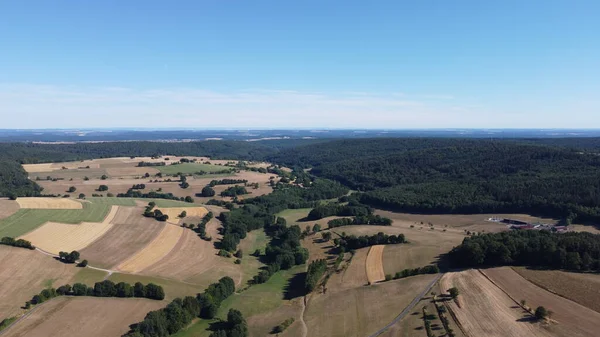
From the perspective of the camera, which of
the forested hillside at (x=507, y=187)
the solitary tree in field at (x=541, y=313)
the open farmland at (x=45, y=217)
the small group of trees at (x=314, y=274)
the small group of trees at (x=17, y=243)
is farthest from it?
the forested hillside at (x=507, y=187)

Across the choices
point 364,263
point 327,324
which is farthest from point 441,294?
point 364,263

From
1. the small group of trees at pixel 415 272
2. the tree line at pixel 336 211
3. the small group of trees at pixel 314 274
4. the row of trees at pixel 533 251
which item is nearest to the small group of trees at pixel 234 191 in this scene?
the tree line at pixel 336 211

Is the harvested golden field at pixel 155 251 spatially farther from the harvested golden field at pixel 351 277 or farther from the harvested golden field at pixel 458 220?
the harvested golden field at pixel 458 220

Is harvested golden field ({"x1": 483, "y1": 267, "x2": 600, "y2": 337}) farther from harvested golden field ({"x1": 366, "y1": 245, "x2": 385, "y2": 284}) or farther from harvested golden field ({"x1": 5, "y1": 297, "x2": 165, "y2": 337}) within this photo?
harvested golden field ({"x1": 5, "y1": 297, "x2": 165, "y2": 337})

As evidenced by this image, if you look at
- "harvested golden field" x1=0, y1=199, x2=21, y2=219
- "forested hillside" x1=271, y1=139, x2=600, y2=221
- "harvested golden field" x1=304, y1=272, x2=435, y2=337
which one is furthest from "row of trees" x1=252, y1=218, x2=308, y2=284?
"harvested golden field" x1=0, y1=199, x2=21, y2=219

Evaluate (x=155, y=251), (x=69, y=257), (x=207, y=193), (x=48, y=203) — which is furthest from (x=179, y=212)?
(x=207, y=193)

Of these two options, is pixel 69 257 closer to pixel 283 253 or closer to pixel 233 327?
pixel 233 327
